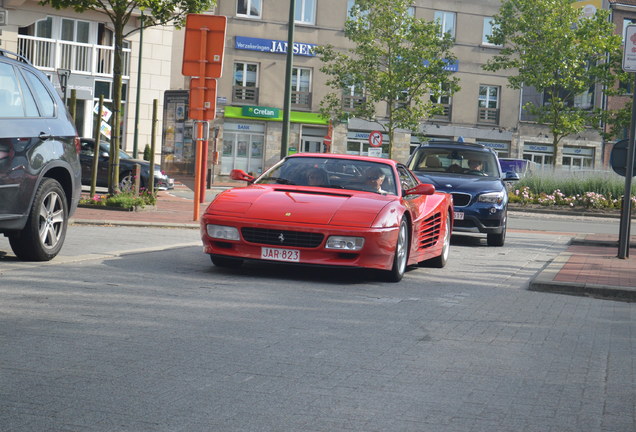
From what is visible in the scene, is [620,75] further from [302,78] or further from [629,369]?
[629,369]

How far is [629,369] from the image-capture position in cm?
627

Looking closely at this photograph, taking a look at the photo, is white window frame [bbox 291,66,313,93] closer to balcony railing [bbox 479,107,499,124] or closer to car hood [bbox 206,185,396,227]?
balcony railing [bbox 479,107,499,124]

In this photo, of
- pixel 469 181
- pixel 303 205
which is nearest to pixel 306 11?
pixel 469 181

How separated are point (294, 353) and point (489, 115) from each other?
54.1 metres

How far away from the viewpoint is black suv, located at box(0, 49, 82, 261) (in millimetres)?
9188

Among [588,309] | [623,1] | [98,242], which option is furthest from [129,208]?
[623,1]

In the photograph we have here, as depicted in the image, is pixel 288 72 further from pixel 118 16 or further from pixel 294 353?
pixel 294 353

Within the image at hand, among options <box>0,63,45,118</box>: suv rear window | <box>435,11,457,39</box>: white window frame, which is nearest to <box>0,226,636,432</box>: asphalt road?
<box>0,63,45,118</box>: suv rear window

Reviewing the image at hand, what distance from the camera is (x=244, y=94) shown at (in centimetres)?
5384

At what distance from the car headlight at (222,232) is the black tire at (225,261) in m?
0.41

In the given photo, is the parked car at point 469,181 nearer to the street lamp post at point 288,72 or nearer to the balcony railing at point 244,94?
the street lamp post at point 288,72

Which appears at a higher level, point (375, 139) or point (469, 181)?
point (375, 139)

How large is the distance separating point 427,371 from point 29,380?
2186 millimetres

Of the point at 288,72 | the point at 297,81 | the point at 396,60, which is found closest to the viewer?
the point at 288,72
